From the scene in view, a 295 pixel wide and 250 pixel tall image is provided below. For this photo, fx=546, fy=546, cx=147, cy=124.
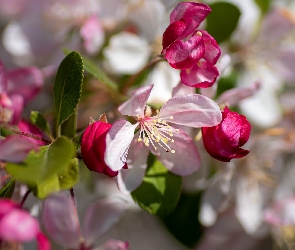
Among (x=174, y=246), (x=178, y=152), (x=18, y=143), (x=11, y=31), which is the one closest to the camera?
(x=18, y=143)

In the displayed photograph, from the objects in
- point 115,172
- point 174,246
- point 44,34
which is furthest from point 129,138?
point 174,246

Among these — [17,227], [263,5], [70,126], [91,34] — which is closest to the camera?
[17,227]

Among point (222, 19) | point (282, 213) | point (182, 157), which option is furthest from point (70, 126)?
point (282, 213)

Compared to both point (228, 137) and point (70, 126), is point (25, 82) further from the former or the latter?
point (228, 137)

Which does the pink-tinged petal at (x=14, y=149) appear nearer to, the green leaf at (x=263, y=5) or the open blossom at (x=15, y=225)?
the open blossom at (x=15, y=225)

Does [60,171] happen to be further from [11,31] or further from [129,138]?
[11,31]

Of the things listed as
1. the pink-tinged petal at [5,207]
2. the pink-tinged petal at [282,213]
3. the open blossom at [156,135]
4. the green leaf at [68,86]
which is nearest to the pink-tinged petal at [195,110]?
the open blossom at [156,135]
